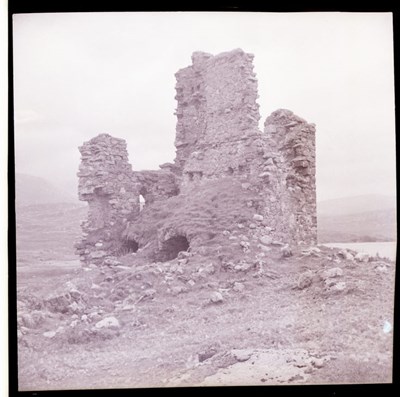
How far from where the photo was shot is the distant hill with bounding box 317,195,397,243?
11.4 feet

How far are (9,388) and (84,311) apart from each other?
2.08ft

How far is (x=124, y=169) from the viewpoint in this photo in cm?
353

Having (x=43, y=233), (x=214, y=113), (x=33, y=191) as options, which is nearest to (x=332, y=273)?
(x=214, y=113)

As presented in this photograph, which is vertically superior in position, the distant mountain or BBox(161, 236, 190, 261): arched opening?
the distant mountain

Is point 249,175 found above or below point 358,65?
below

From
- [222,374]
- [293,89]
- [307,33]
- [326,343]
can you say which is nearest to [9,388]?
[222,374]

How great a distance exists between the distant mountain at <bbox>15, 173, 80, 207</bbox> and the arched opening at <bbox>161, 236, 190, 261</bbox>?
72 cm

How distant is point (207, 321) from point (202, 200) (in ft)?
2.44

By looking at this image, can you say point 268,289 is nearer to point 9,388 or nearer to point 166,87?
point 166,87

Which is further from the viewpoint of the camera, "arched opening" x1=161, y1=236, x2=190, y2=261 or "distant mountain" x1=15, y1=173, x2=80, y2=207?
"arched opening" x1=161, y1=236, x2=190, y2=261

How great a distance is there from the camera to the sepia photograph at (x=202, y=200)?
341 centimetres

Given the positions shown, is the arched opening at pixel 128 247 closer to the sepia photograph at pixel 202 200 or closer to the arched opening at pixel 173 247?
the sepia photograph at pixel 202 200

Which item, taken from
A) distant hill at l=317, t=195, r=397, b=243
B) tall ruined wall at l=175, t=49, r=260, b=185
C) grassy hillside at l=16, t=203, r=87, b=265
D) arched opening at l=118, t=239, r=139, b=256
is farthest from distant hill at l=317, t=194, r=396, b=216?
grassy hillside at l=16, t=203, r=87, b=265

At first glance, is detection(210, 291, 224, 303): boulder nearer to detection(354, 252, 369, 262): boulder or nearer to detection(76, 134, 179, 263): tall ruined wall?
detection(76, 134, 179, 263): tall ruined wall
